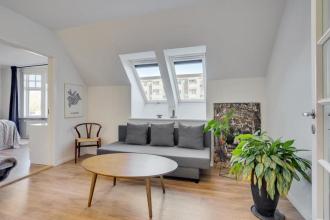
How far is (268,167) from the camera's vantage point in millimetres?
1722

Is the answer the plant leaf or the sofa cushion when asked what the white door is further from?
the sofa cushion

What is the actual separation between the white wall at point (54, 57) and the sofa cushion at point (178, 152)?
41.5 inches

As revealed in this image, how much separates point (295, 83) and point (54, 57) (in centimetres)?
380

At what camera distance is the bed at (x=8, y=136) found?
4664mm

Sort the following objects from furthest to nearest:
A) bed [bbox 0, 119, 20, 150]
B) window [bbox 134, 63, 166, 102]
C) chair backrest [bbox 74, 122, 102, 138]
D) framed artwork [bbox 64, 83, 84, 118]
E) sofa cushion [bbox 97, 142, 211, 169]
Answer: bed [bbox 0, 119, 20, 150] → chair backrest [bbox 74, 122, 102, 138] → window [bbox 134, 63, 166, 102] → framed artwork [bbox 64, 83, 84, 118] → sofa cushion [bbox 97, 142, 211, 169]

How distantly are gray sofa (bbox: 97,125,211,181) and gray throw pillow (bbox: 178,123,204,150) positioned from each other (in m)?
0.09

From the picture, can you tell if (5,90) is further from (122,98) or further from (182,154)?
(182,154)

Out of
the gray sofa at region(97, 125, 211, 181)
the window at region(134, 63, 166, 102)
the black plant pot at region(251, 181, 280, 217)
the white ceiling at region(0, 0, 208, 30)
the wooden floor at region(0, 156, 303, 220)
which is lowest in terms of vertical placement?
the wooden floor at region(0, 156, 303, 220)

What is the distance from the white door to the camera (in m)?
1.15

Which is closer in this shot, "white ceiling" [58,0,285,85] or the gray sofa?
"white ceiling" [58,0,285,85]

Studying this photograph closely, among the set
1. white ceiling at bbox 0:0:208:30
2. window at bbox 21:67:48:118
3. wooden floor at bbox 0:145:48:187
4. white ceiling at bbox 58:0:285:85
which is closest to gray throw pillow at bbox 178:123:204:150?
white ceiling at bbox 58:0:285:85

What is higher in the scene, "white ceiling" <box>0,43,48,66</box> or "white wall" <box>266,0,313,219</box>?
"white ceiling" <box>0,43,48,66</box>

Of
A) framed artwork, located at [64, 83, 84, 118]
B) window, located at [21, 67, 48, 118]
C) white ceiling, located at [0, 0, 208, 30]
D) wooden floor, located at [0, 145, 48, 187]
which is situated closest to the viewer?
white ceiling, located at [0, 0, 208, 30]

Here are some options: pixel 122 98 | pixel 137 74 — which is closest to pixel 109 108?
pixel 122 98
